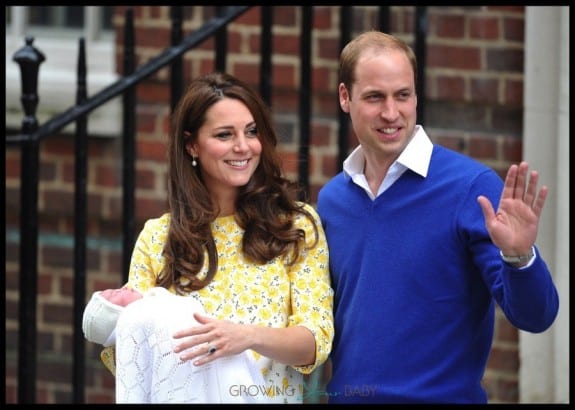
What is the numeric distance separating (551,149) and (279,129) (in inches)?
41.1

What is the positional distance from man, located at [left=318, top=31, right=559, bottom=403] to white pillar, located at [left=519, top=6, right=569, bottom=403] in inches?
58.0

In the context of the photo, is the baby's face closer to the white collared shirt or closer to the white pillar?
the white collared shirt

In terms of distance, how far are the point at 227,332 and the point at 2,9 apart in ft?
7.34

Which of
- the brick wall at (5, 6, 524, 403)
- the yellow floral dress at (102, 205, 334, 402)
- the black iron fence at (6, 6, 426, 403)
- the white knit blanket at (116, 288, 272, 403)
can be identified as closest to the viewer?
the white knit blanket at (116, 288, 272, 403)

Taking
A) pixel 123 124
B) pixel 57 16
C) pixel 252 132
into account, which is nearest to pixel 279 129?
pixel 123 124

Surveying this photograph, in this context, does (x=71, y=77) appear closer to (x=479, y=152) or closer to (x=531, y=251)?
(x=479, y=152)

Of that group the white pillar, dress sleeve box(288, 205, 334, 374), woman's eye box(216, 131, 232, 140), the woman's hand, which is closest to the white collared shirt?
dress sleeve box(288, 205, 334, 374)

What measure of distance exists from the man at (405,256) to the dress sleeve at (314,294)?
4 centimetres

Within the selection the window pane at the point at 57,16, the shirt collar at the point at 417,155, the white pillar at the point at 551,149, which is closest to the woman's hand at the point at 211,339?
the shirt collar at the point at 417,155

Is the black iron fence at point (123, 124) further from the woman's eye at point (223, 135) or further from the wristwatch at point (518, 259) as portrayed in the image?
the wristwatch at point (518, 259)

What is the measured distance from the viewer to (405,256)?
10.5 feet

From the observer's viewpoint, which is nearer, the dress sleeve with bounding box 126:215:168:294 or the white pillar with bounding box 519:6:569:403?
the dress sleeve with bounding box 126:215:168:294

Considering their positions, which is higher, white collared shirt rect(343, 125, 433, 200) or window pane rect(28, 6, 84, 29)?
window pane rect(28, 6, 84, 29)

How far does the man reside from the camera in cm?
316
